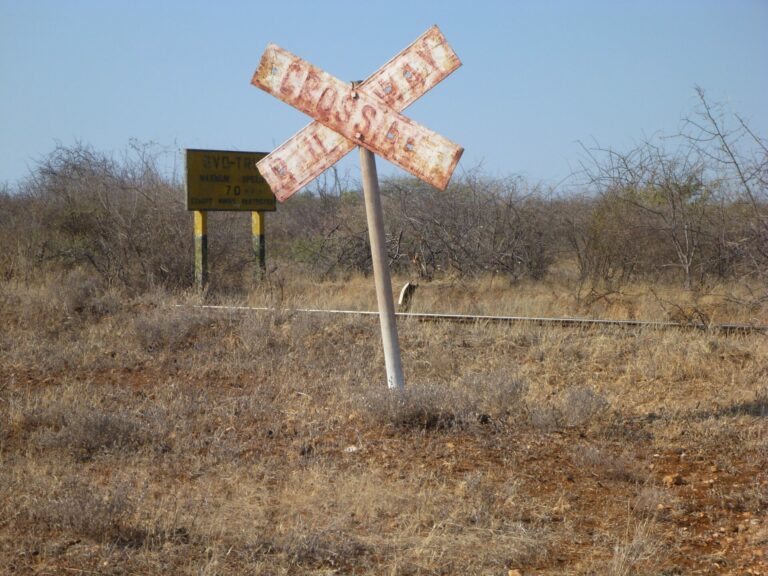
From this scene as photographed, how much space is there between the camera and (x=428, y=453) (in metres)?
6.44

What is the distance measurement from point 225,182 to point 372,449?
10680mm

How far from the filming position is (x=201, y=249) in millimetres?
15898

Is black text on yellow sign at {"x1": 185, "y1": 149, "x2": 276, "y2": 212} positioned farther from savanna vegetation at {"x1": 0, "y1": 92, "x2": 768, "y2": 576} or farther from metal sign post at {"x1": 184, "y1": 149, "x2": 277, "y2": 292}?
savanna vegetation at {"x1": 0, "y1": 92, "x2": 768, "y2": 576}

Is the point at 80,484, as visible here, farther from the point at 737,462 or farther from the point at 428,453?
the point at 737,462

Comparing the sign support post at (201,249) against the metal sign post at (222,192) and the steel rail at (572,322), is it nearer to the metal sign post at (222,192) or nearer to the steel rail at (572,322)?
the metal sign post at (222,192)

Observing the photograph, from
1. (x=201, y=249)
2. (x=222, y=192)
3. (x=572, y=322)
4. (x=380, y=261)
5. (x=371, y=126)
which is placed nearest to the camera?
(x=371, y=126)

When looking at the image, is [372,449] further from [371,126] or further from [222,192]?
[222,192]

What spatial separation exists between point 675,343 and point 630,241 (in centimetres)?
775

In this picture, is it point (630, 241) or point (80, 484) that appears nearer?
point (80, 484)

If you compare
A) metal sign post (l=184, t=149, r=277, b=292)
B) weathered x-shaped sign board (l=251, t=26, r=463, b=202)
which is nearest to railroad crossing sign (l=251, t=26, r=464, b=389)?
weathered x-shaped sign board (l=251, t=26, r=463, b=202)

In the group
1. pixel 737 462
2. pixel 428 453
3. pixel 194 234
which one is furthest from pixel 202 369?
pixel 194 234

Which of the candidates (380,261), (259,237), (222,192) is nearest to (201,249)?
(222,192)

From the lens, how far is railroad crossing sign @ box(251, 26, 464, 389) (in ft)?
21.6

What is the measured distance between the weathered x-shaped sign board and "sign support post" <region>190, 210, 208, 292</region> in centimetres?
900
